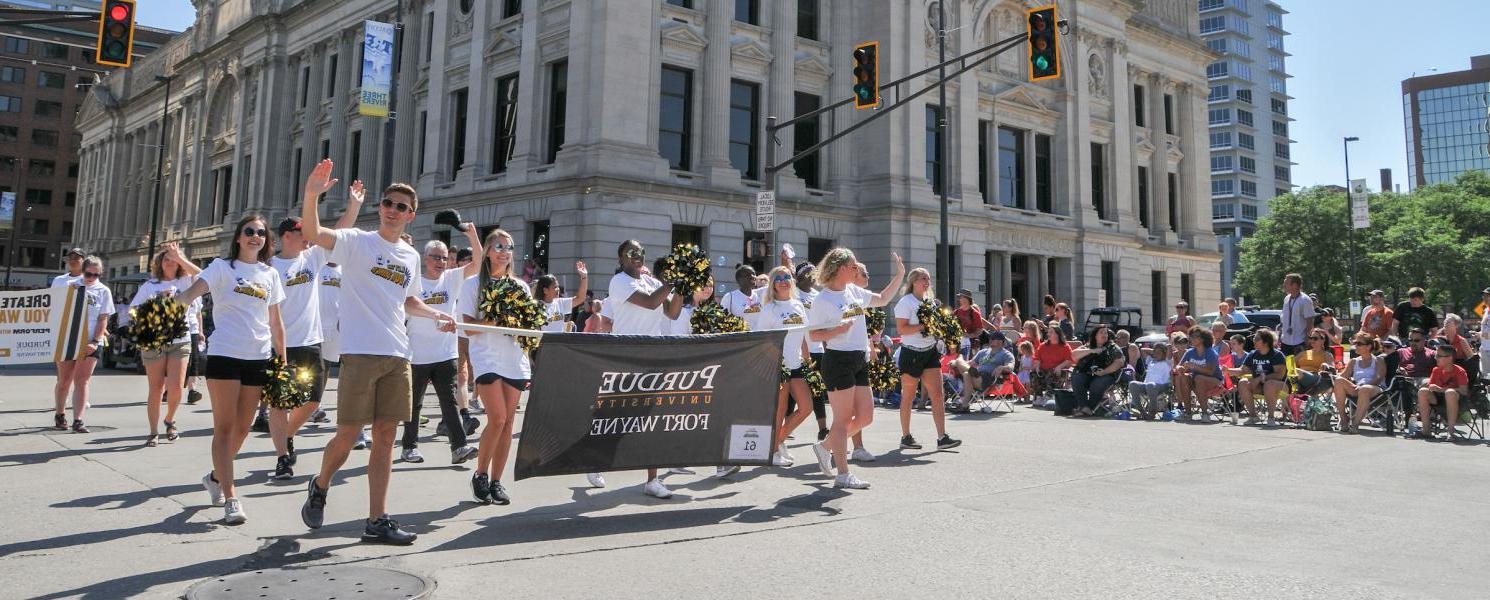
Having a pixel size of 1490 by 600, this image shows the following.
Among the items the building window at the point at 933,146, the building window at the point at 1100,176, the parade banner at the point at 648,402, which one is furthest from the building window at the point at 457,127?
the parade banner at the point at 648,402

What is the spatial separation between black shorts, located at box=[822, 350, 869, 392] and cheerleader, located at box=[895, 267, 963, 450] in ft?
4.85

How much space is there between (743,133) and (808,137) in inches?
96.8

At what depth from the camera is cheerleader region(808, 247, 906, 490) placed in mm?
7496

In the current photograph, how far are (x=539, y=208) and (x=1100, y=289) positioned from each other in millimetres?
22415

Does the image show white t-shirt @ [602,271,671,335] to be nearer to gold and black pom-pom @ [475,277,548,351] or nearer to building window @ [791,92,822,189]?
gold and black pom-pom @ [475,277,548,351]

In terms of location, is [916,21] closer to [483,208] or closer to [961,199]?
[961,199]

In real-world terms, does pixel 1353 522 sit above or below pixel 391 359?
below

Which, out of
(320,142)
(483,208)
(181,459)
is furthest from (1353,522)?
(320,142)

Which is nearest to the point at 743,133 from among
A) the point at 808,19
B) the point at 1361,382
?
the point at 808,19

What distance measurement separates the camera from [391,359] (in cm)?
538

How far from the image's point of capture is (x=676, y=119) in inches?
1107

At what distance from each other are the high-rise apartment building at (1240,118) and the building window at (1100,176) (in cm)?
7133

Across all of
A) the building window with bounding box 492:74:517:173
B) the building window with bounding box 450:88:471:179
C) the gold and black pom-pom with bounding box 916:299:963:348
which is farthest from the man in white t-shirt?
the building window with bounding box 450:88:471:179

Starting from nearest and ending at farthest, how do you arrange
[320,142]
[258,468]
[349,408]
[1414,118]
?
[349,408] < [258,468] < [320,142] < [1414,118]
